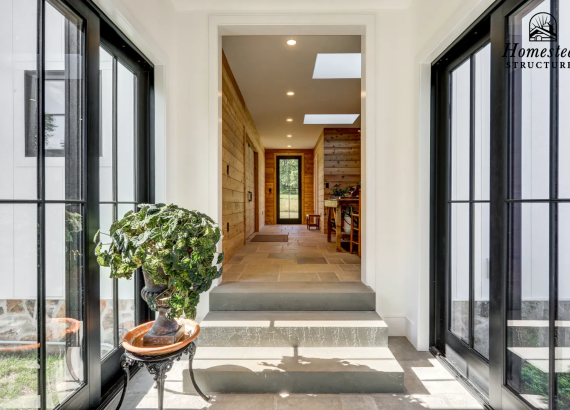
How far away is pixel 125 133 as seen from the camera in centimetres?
216

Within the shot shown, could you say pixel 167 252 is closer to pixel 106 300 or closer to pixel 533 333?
pixel 106 300

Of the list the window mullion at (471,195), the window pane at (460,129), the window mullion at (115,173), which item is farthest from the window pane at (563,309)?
the window mullion at (115,173)

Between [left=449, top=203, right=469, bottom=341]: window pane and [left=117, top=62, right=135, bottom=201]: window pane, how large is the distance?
229 cm

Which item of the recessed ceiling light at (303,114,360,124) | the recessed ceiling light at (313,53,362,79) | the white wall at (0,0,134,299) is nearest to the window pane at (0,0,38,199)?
the white wall at (0,0,134,299)

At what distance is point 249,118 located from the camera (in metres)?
6.38

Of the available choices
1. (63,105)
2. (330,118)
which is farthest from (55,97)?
(330,118)

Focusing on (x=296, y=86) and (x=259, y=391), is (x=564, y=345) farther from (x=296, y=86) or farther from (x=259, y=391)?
(x=296, y=86)

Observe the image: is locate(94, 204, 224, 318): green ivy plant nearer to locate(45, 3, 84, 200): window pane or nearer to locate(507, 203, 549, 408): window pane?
locate(45, 3, 84, 200): window pane

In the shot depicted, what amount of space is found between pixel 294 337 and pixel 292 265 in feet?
4.51

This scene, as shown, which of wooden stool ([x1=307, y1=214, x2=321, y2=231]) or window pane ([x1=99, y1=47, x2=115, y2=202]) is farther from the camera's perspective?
wooden stool ([x1=307, y1=214, x2=321, y2=231])

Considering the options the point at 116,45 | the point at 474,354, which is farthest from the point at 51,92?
the point at 474,354

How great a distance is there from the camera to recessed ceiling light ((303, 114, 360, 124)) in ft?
22.3

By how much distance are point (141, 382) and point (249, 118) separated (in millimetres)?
5234

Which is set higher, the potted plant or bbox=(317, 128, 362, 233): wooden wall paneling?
bbox=(317, 128, 362, 233): wooden wall paneling
